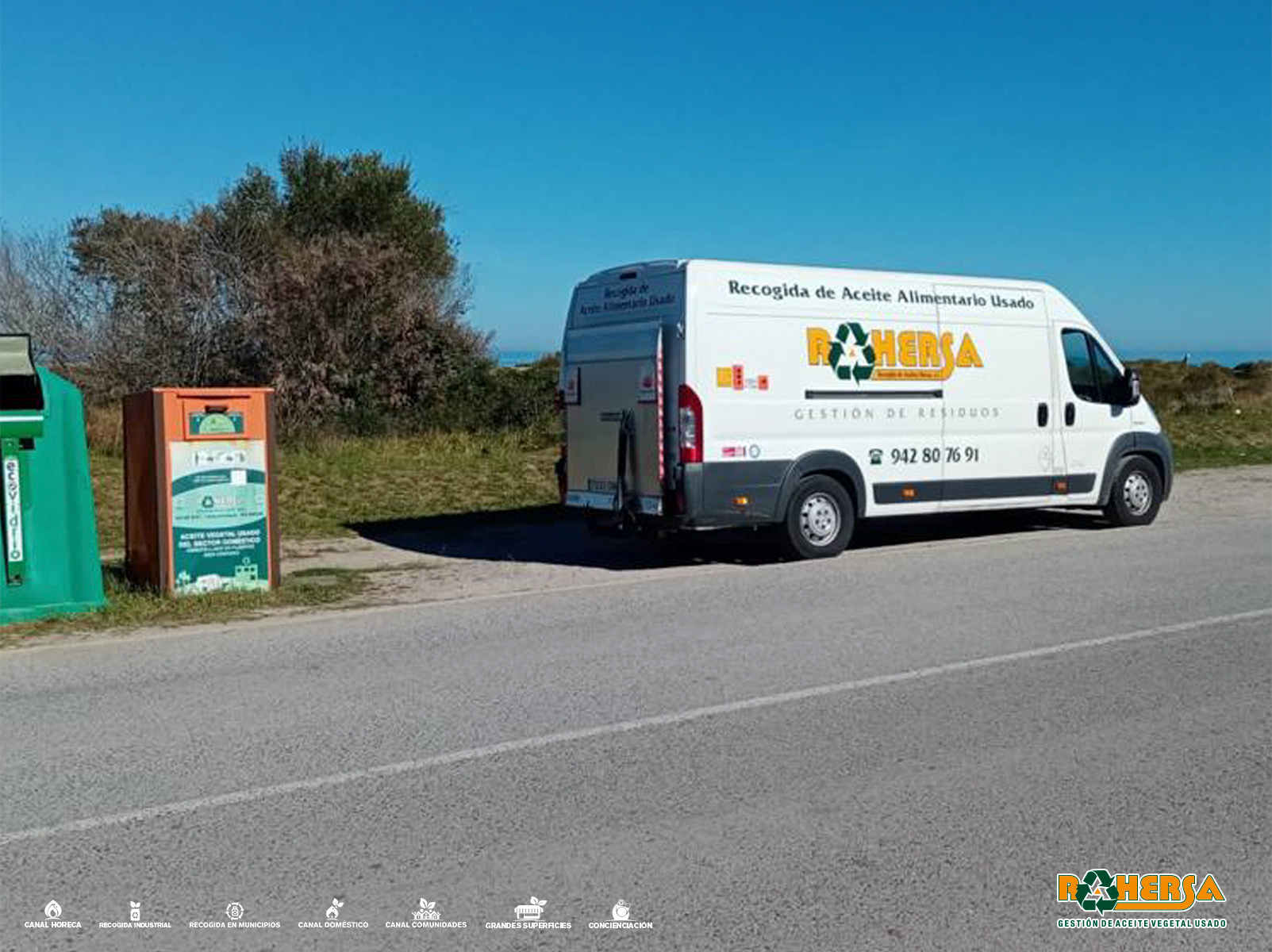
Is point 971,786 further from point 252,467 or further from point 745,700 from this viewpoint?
point 252,467

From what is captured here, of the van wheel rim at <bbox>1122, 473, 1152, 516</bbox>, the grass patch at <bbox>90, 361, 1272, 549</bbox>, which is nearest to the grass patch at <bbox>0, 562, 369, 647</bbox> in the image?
the grass patch at <bbox>90, 361, 1272, 549</bbox>

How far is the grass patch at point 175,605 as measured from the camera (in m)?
9.57

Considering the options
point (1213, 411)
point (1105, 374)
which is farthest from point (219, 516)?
point (1213, 411)

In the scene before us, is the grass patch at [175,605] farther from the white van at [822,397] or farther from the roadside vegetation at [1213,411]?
the roadside vegetation at [1213,411]

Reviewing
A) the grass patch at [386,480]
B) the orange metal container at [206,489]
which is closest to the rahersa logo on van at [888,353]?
the orange metal container at [206,489]

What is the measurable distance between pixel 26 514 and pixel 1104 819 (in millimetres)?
7598

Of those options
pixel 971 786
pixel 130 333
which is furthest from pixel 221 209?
pixel 971 786

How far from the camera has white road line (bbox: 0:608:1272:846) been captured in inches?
211

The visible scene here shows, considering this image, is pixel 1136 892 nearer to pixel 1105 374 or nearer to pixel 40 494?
pixel 40 494

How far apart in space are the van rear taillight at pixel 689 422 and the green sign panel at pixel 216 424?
356cm

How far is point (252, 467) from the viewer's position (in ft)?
35.1

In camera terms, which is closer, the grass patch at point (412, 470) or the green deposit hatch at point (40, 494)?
the green deposit hatch at point (40, 494)

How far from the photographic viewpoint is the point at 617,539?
1395cm

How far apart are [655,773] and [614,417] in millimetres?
6608
